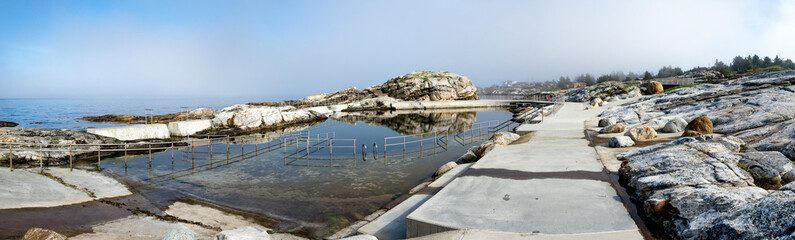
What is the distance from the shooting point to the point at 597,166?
34.9 feet

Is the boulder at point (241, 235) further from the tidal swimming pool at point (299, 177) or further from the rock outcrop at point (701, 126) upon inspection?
the rock outcrop at point (701, 126)

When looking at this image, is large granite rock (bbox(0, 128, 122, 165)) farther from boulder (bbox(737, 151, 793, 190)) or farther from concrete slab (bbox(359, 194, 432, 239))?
boulder (bbox(737, 151, 793, 190))

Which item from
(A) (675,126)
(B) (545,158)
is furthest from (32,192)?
(A) (675,126)

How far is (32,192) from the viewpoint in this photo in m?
12.3

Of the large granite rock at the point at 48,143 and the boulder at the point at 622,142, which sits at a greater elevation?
the boulder at the point at 622,142

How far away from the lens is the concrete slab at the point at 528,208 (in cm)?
641

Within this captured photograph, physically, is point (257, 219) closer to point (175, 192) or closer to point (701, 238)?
point (175, 192)

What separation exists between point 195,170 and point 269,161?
404 centimetres

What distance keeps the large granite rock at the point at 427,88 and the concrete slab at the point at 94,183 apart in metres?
73.8

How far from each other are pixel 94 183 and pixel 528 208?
55.5 feet

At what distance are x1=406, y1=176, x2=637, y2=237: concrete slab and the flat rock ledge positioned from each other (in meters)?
0.62

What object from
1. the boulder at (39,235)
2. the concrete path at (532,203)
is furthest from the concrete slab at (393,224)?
the boulder at (39,235)

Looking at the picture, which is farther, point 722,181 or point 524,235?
point 722,181

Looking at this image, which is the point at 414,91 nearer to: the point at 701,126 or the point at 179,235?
the point at 701,126
